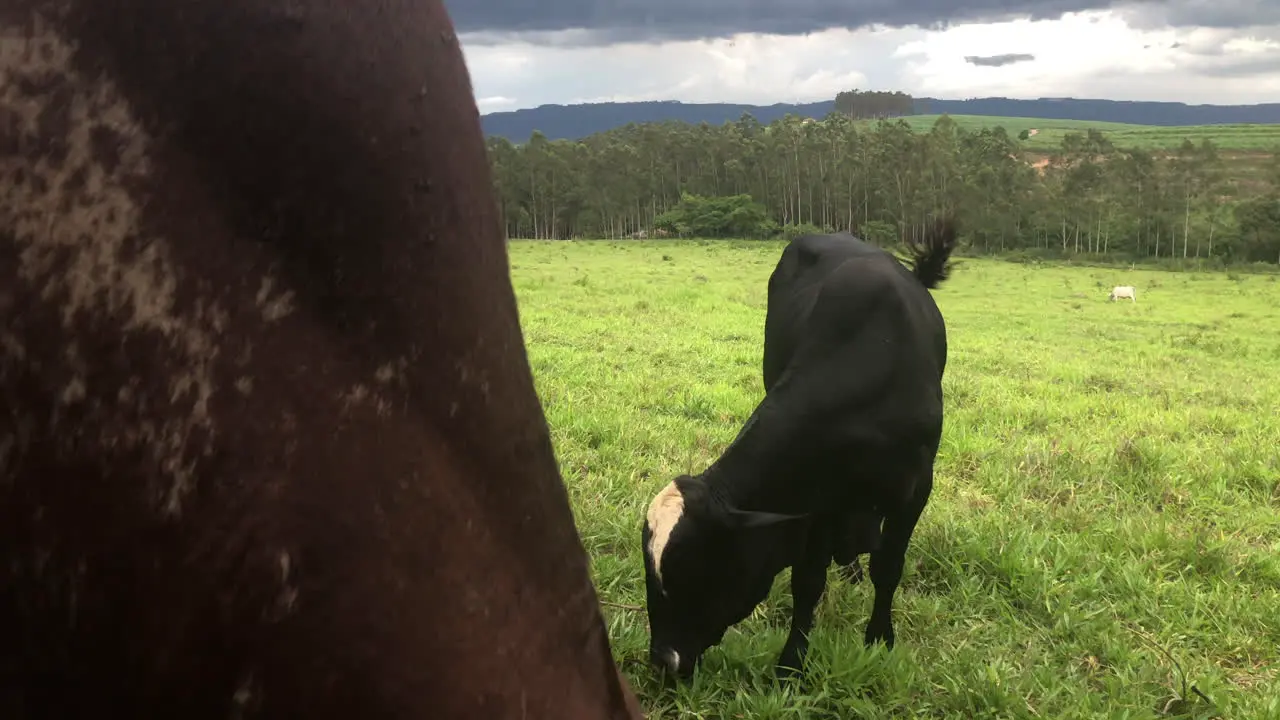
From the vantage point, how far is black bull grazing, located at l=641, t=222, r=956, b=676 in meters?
3.00

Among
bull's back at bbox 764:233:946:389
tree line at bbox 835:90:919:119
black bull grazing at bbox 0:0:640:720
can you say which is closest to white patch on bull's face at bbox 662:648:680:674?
bull's back at bbox 764:233:946:389

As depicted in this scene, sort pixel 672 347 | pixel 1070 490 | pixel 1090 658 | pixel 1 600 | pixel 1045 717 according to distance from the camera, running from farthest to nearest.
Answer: pixel 672 347
pixel 1070 490
pixel 1090 658
pixel 1045 717
pixel 1 600

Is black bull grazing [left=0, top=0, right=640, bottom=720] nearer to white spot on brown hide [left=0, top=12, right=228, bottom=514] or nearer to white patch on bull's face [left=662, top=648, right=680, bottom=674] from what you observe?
white spot on brown hide [left=0, top=12, right=228, bottom=514]

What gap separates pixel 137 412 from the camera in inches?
32.5

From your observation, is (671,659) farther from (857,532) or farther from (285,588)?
(285,588)

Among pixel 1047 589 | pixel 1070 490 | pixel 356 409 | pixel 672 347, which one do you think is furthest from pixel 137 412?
pixel 672 347

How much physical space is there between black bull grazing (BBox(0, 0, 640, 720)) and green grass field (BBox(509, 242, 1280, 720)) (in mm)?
2265

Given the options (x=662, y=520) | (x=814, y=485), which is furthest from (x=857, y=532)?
(x=662, y=520)

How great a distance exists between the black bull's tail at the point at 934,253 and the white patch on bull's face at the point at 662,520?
2.28 meters

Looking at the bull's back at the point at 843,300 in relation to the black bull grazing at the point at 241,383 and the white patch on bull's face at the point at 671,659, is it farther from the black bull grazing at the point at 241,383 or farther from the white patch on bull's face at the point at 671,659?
the black bull grazing at the point at 241,383

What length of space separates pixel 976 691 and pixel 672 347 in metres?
6.89

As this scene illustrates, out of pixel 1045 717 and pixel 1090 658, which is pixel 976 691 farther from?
pixel 1090 658

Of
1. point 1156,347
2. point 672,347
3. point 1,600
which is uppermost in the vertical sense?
point 1,600

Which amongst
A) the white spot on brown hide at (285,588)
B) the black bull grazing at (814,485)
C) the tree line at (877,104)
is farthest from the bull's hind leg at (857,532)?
the tree line at (877,104)
